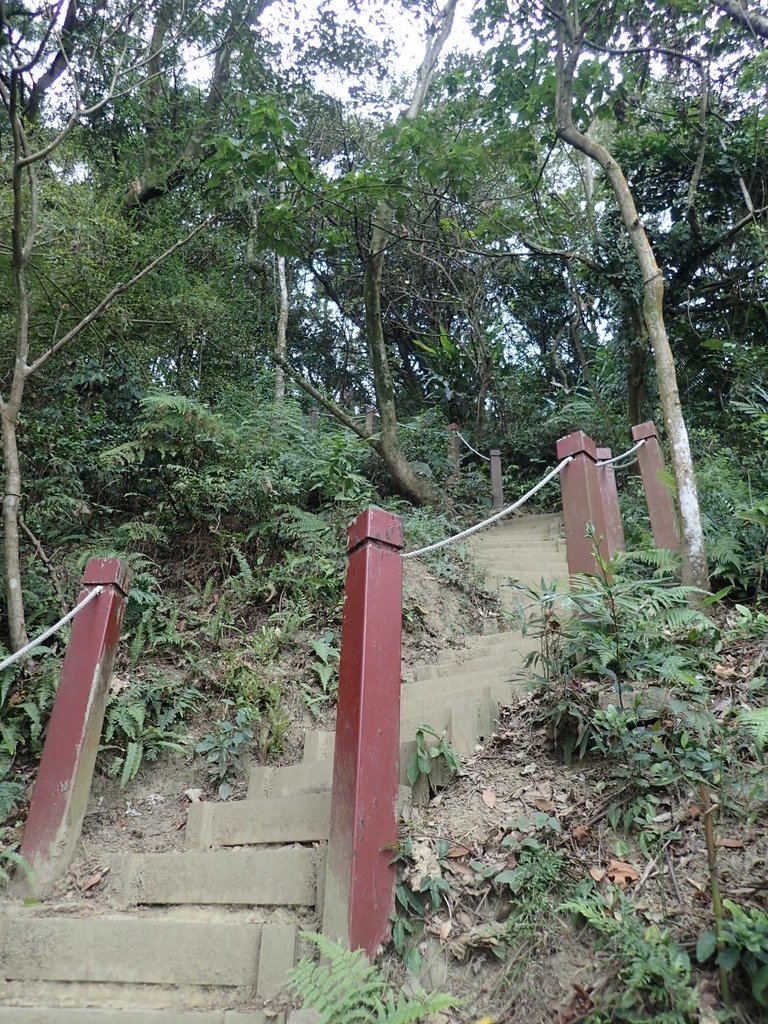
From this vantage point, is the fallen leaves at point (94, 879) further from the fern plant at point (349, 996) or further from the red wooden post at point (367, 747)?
the fern plant at point (349, 996)

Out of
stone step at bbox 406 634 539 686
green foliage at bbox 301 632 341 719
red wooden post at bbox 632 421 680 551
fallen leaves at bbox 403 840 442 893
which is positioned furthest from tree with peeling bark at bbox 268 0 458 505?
fallen leaves at bbox 403 840 442 893

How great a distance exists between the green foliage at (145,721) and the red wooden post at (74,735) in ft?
1.84

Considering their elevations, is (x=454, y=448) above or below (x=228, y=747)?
above

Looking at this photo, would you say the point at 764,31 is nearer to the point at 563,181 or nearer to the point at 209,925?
the point at 209,925

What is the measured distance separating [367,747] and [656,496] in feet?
12.5

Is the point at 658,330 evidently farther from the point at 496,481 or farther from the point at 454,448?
the point at 454,448

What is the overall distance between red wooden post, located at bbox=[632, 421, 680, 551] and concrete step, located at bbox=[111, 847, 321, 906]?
3630 millimetres

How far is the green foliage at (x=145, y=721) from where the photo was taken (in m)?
3.88

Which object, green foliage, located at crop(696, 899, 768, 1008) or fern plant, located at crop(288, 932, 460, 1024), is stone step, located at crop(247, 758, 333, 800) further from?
green foliage, located at crop(696, 899, 768, 1008)

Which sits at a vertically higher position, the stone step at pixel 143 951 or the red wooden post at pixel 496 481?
the red wooden post at pixel 496 481

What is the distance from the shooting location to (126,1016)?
213 cm

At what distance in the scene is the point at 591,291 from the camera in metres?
12.3

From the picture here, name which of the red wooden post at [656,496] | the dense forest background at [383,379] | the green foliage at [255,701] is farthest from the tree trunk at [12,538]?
the red wooden post at [656,496]

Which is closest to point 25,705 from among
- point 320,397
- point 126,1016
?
point 126,1016
